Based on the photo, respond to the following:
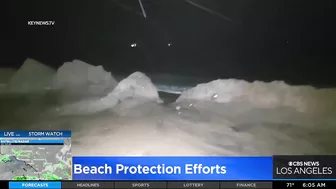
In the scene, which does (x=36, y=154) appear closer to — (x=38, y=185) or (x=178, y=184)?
(x=38, y=185)

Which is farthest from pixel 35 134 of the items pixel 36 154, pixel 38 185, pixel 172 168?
pixel 172 168

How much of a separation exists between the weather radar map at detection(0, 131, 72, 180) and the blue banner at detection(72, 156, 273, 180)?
5 cm

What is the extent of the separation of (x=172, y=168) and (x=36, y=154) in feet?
1.45

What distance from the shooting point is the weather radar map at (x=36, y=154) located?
109 cm

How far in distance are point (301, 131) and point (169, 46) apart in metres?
0.50

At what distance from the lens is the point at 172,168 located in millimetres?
1084

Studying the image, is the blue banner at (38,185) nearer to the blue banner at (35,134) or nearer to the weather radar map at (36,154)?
the weather radar map at (36,154)

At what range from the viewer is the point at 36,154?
3.60 ft

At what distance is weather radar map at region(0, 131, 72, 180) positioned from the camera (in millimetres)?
1093

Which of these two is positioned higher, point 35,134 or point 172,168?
point 35,134

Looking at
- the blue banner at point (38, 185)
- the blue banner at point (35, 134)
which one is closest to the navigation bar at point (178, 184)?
the blue banner at point (38, 185)

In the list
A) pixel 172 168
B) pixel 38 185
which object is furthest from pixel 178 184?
pixel 38 185

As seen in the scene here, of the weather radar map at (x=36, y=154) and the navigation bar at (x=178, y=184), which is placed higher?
the weather radar map at (x=36, y=154)

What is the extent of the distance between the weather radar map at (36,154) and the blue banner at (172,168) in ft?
0.15
